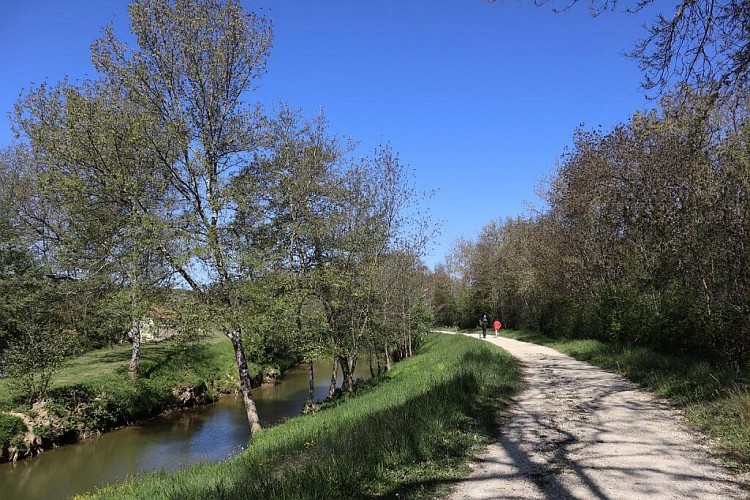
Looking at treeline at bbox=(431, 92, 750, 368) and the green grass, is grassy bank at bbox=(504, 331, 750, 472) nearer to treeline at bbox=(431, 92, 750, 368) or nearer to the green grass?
treeline at bbox=(431, 92, 750, 368)

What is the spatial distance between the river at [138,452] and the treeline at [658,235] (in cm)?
1355

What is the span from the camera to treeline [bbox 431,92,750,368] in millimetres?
11109

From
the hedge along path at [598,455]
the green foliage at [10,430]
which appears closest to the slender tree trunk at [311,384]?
the green foliage at [10,430]

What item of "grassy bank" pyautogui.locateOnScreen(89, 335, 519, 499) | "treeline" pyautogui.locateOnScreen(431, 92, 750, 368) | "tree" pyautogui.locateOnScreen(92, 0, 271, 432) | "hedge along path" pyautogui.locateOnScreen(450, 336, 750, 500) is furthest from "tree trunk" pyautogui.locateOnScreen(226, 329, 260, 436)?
"treeline" pyautogui.locateOnScreen(431, 92, 750, 368)

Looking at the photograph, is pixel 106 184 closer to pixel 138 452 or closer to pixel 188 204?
pixel 188 204

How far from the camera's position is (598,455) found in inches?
248

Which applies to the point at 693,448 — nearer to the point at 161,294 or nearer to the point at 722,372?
the point at 722,372

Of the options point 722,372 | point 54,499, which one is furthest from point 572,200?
point 54,499

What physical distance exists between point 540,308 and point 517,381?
74.6ft

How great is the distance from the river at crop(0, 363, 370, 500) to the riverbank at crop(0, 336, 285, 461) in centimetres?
60

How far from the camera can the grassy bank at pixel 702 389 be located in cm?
633

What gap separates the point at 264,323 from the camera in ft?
50.8

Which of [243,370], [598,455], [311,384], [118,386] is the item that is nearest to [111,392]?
[118,386]

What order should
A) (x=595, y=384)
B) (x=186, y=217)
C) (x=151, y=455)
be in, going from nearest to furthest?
(x=595, y=384)
(x=186, y=217)
(x=151, y=455)
